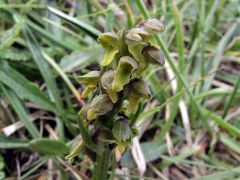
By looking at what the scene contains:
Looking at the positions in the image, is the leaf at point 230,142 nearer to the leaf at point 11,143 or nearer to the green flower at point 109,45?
the leaf at point 11,143

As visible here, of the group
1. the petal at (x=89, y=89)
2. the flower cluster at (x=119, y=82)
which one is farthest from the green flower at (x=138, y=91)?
the petal at (x=89, y=89)

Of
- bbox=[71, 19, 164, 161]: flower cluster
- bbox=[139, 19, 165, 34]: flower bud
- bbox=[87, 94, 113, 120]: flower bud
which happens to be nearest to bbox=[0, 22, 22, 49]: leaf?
bbox=[71, 19, 164, 161]: flower cluster

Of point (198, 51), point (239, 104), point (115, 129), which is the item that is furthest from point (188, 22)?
point (115, 129)

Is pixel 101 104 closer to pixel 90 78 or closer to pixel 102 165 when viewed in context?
pixel 90 78

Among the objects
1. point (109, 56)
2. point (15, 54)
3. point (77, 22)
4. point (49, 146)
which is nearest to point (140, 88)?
point (109, 56)

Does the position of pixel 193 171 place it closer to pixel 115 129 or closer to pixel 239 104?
pixel 239 104
